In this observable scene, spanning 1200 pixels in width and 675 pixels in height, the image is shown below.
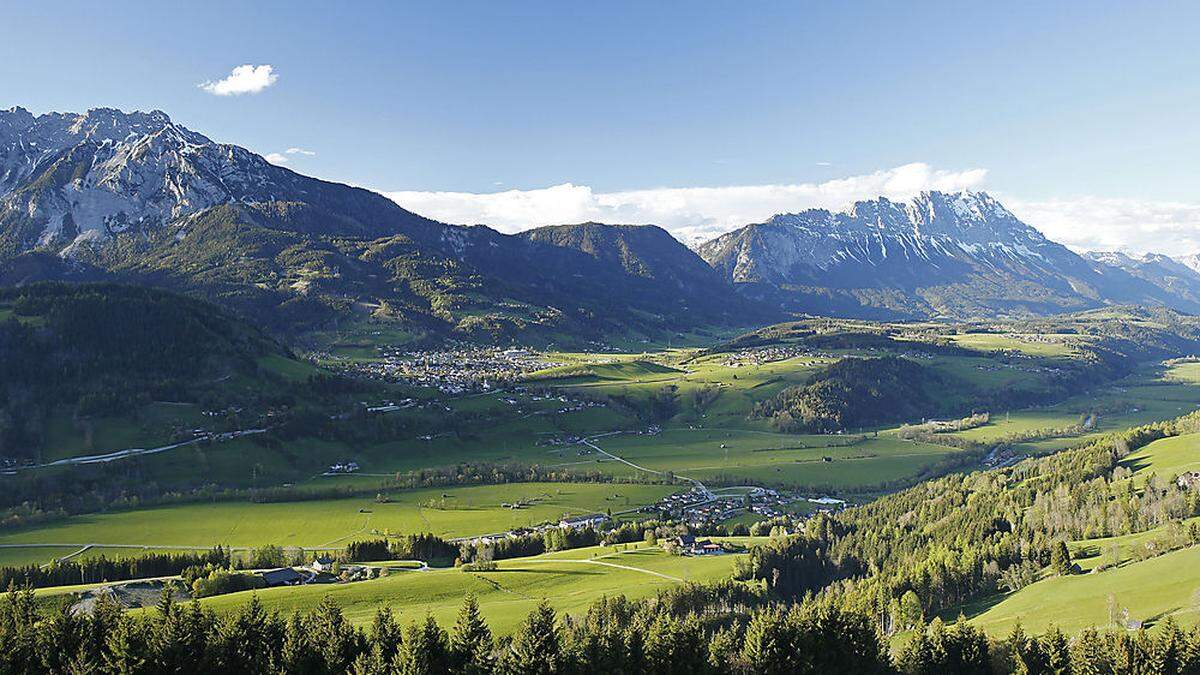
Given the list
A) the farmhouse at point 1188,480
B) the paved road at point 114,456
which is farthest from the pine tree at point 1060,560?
the paved road at point 114,456

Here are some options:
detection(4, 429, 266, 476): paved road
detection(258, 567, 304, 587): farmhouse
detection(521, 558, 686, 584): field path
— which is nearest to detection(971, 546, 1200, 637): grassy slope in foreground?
detection(521, 558, 686, 584): field path

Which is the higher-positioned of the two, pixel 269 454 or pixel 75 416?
pixel 75 416

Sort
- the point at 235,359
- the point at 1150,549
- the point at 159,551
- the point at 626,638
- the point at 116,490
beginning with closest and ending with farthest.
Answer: the point at 626,638 < the point at 1150,549 < the point at 159,551 < the point at 116,490 < the point at 235,359

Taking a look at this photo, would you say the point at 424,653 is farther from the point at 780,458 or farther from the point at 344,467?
the point at 780,458

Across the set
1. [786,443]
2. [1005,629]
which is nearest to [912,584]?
[1005,629]

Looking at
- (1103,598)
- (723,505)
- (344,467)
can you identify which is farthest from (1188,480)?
(344,467)

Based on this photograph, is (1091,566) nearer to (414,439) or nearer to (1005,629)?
(1005,629)

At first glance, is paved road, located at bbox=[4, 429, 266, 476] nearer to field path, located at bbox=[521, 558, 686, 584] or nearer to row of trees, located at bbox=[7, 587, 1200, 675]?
field path, located at bbox=[521, 558, 686, 584]

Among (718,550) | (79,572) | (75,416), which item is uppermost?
(75,416)
